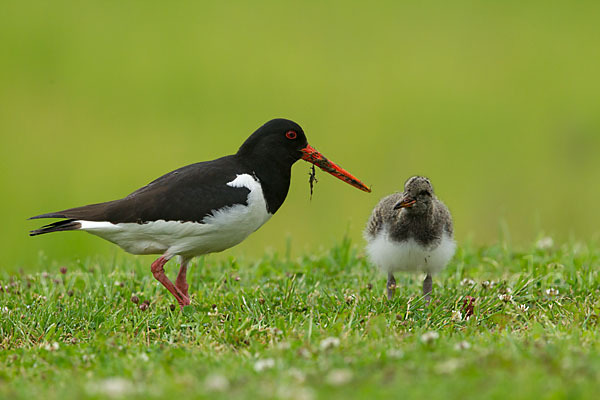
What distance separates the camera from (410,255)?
7.14m

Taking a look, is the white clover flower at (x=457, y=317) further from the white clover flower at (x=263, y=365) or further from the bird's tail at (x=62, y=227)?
the bird's tail at (x=62, y=227)

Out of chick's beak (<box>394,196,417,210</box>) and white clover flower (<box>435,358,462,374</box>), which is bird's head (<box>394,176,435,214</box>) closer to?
chick's beak (<box>394,196,417,210</box>)

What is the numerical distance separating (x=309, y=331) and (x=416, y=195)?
6.43ft

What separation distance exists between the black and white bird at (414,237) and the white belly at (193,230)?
1.20 metres

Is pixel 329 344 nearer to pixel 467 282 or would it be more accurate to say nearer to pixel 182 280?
pixel 182 280

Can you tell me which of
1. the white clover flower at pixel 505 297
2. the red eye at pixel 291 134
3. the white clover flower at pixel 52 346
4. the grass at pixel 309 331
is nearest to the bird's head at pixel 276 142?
the red eye at pixel 291 134

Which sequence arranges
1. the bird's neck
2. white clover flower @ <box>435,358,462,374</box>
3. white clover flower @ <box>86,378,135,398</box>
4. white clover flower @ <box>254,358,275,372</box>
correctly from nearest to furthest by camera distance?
white clover flower @ <box>86,378,135,398</box> → white clover flower @ <box>435,358,462,374</box> → white clover flower @ <box>254,358,275,372</box> → the bird's neck

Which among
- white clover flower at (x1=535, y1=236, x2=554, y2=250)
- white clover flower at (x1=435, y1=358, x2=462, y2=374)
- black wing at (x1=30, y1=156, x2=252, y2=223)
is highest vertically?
black wing at (x1=30, y1=156, x2=252, y2=223)

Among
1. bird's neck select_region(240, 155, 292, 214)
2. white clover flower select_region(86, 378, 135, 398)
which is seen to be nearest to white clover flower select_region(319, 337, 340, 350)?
white clover flower select_region(86, 378, 135, 398)

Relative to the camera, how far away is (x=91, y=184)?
15992 millimetres

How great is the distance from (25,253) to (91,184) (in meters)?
2.10

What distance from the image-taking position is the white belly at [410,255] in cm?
714

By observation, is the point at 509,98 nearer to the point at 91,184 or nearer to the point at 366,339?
the point at 91,184

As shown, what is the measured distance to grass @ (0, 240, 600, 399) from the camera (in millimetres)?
4238
